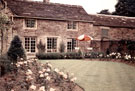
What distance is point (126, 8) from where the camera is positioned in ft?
171

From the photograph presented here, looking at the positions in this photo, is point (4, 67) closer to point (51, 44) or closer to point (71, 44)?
point (51, 44)

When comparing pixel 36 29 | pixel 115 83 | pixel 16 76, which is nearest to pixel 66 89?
pixel 115 83

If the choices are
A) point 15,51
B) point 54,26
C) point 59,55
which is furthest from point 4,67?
point 54,26

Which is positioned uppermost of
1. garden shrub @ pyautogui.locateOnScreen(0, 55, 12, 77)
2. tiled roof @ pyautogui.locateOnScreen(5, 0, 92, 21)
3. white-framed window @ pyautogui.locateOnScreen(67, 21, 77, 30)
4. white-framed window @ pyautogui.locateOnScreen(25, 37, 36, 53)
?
tiled roof @ pyautogui.locateOnScreen(5, 0, 92, 21)

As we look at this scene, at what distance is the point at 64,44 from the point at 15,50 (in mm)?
11523

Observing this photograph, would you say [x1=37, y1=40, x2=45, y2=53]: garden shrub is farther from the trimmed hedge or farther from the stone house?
the trimmed hedge

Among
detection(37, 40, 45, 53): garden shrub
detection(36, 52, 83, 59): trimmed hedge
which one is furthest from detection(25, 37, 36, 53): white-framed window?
detection(36, 52, 83, 59): trimmed hedge

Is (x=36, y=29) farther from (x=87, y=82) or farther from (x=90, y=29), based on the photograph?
(x=87, y=82)

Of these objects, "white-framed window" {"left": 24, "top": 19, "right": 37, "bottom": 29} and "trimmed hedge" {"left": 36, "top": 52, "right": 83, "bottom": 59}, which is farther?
"white-framed window" {"left": 24, "top": 19, "right": 37, "bottom": 29}

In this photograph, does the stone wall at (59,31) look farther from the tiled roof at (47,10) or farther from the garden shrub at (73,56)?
the garden shrub at (73,56)

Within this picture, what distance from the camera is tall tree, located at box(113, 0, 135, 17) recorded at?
5162cm

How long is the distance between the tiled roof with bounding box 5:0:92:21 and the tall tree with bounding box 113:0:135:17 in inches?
1059

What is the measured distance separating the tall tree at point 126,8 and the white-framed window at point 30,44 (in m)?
34.5

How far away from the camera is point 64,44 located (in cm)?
2569
